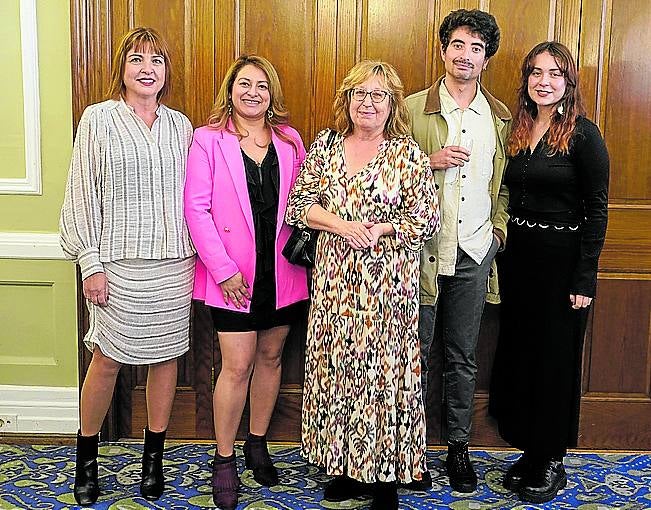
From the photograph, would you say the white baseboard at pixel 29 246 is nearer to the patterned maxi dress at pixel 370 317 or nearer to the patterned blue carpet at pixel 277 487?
the patterned blue carpet at pixel 277 487

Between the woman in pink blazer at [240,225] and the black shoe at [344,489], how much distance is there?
348mm

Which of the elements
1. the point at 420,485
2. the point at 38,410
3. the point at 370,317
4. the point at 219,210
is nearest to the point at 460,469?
the point at 420,485

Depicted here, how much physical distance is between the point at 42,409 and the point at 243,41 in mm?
1799

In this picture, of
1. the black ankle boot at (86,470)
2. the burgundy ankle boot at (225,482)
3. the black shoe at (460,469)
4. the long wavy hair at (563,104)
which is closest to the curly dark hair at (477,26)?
the long wavy hair at (563,104)

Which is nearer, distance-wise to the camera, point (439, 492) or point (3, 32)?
point (439, 492)

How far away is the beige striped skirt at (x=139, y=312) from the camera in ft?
9.22

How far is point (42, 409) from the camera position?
3.56 m

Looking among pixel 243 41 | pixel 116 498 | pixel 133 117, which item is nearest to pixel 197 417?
pixel 116 498

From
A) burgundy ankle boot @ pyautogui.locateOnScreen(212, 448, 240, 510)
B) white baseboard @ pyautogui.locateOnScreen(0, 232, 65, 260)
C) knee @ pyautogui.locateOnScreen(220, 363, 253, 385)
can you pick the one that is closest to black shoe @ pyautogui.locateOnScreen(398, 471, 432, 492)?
burgundy ankle boot @ pyautogui.locateOnScreen(212, 448, 240, 510)

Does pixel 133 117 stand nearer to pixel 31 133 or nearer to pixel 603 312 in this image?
pixel 31 133

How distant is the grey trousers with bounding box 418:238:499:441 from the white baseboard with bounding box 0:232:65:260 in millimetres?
1587

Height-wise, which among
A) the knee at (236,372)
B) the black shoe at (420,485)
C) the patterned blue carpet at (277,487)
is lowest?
the patterned blue carpet at (277,487)

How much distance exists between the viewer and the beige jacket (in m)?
2.99

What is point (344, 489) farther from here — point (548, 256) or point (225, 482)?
point (548, 256)
